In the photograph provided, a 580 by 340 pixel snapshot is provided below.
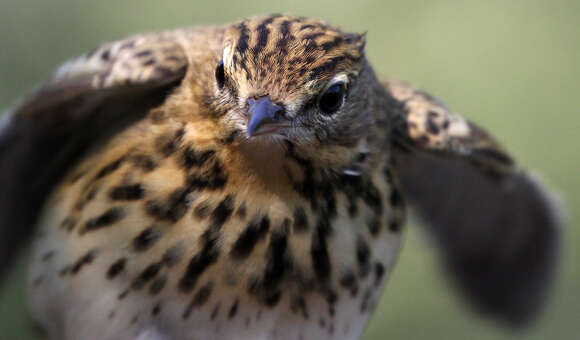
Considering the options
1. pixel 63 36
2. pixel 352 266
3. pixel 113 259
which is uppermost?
pixel 63 36

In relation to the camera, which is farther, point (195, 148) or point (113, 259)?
point (113, 259)

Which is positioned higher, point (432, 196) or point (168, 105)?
point (432, 196)

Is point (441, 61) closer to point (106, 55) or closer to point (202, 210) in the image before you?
point (106, 55)

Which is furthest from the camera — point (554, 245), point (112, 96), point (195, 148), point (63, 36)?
point (63, 36)

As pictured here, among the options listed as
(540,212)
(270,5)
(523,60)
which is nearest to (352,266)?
(540,212)

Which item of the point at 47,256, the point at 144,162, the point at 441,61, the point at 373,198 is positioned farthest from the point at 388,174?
the point at 441,61

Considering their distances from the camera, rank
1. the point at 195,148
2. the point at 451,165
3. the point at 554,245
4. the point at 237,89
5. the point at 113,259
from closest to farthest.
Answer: the point at 237,89, the point at 195,148, the point at 113,259, the point at 451,165, the point at 554,245

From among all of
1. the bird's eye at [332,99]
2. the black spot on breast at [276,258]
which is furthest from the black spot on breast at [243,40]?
the black spot on breast at [276,258]

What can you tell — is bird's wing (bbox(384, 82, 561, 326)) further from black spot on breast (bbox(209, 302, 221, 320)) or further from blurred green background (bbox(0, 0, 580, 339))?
blurred green background (bbox(0, 0, 580, 339))

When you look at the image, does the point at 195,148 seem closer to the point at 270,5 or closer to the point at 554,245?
the point at 554,245
